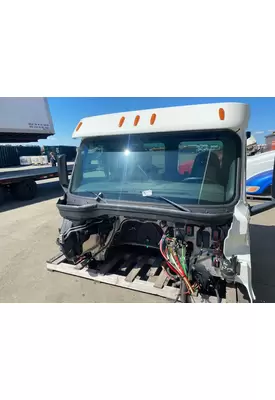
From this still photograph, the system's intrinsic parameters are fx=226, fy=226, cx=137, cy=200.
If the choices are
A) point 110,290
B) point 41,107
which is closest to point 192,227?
point 110,290

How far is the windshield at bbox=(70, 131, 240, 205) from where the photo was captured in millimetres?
2340

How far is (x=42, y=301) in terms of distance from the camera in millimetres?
2652

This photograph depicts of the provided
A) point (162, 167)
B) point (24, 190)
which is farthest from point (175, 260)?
point (24, 190)

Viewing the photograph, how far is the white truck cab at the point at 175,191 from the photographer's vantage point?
7.25ft

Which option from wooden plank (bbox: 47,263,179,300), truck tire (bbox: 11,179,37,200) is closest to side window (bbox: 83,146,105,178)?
wooden plank (bbox: 47,263,179,300)

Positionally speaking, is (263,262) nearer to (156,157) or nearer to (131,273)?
(131,273)

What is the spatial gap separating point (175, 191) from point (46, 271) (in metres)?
2.26

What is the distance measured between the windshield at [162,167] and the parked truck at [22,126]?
20.3 ft

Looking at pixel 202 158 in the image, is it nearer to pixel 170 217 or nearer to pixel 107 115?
pixel 170 217

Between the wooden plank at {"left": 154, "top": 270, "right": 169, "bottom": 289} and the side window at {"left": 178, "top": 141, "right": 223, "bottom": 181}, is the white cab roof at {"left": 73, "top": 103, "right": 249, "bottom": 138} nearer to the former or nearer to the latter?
the side window at {"left": 178, "top": 141, "right": 223, "bottom": 181}

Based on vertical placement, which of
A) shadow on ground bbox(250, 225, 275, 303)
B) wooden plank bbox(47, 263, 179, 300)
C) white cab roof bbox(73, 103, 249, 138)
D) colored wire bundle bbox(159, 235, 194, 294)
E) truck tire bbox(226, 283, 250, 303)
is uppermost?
white cab roof bbox(73, 103, 249, 138)

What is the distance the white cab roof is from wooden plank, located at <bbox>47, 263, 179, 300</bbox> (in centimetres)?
177

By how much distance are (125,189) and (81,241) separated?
0.87 meters

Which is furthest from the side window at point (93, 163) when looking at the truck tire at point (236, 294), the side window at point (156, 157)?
the truck tire at point (236, 294)
